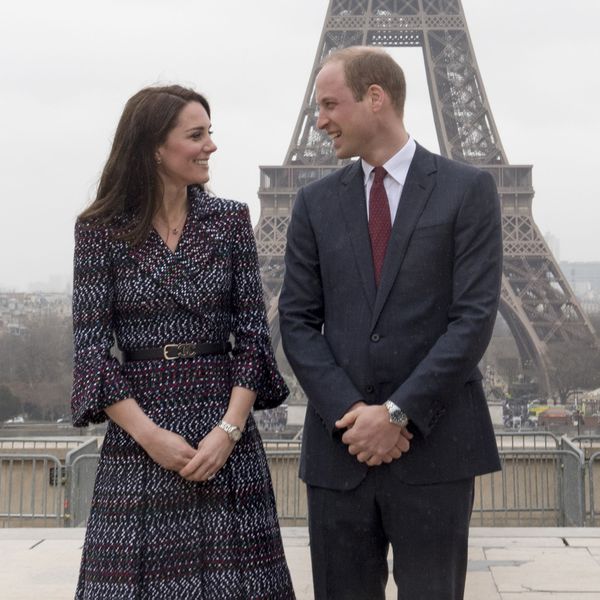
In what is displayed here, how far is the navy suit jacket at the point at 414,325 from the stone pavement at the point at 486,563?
2177 millimetres

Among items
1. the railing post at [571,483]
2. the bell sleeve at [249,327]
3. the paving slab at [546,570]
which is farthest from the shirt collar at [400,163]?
the railing post at [571,483]

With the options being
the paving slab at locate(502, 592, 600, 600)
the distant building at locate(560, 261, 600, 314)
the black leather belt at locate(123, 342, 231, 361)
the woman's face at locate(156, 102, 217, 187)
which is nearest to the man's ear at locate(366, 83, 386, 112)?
the woman's face at locate(156, 102, 217, 187)

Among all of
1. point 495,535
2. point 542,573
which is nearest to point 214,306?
point 542,573

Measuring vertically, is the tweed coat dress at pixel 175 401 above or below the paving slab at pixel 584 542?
above

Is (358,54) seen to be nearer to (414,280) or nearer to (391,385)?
(414,280)

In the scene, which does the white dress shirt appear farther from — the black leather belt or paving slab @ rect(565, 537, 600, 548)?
paving slab @ rect(565, 537, 600, 548)

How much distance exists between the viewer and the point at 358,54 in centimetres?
268

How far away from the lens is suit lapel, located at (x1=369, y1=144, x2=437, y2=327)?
2.68 m

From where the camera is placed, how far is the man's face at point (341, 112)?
270 centimetres

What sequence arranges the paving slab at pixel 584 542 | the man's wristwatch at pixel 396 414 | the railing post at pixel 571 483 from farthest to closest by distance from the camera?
the railing post at pixel 571 483
the paving slab at pixel 584 542
the man's wristwatch at pixel 396 414

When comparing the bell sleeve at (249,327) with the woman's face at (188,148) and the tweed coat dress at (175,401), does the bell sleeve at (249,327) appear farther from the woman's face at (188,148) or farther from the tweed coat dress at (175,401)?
the woman's face at (188,148)

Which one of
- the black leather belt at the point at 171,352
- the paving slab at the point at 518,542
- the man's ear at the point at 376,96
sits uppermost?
the man's ear at the point at 376,96

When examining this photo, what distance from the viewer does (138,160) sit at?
275cm

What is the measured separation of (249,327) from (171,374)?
0.76ft
